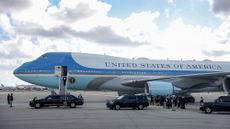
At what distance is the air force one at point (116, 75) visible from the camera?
1654 inches

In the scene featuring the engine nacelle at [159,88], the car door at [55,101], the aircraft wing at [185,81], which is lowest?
the car door at [55,101]

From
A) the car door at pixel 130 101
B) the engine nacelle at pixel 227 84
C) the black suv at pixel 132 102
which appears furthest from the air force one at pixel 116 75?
the car door at pixel 130 101

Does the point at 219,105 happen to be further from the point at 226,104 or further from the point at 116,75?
the point at 116,75

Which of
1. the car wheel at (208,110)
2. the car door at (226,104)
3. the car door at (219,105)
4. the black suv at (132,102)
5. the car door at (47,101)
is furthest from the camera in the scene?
the car door at (47,101)

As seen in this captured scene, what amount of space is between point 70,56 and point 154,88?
9.64 metres

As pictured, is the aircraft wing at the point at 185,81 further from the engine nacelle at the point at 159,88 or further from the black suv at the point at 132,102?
the black suv at the point at 132,102

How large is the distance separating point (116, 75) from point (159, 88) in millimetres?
5277

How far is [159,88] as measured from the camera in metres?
41.4

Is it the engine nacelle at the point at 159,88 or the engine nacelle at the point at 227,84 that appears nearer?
the engine nacelle at the point at 227,84

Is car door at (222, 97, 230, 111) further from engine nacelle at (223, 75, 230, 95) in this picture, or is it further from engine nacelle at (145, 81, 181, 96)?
engine nacelle at (145, 81, 181, 96)

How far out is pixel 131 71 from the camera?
147ft

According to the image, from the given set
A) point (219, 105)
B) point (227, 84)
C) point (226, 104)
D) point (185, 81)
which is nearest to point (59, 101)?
point (219, 105)

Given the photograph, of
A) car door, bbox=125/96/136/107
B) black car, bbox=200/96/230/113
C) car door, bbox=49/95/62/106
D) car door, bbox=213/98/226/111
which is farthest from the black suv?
car door, bbox=213/98/226/111

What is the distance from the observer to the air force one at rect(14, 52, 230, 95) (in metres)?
42.0
